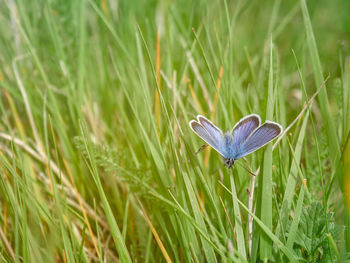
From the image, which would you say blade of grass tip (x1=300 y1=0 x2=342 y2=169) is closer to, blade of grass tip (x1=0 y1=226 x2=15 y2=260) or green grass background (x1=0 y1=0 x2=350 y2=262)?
green grass background (x1=0 y1=0 x2=350 y2=262)

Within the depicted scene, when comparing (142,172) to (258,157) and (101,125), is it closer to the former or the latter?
(258,157)

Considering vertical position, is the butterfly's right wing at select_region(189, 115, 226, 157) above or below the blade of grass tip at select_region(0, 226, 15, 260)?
above

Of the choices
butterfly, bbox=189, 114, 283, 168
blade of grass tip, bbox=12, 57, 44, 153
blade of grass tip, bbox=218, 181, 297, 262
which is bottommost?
blade of grass tip, bbox=218, 181, 297, 262

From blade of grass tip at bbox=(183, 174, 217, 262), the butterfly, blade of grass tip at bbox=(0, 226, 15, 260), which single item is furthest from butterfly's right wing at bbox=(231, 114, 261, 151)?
blade of grass tip at bbox=(0, 226, 15, 260)

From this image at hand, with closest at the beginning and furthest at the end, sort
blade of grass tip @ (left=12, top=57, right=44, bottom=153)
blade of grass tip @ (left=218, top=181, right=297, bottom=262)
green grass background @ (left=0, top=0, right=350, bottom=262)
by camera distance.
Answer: blade of grass tip @ (left=218, top=181, right=297, bottom=262) < green grass background @ (left=0, top=0, right=350, bottom=262) < blade of grass tip @ (left=12, top=57, right=44, bottom=153)

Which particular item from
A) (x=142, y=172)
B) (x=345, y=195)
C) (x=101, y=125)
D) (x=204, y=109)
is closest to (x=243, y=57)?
(x=204, y=109)

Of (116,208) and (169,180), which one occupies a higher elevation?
(169,180)


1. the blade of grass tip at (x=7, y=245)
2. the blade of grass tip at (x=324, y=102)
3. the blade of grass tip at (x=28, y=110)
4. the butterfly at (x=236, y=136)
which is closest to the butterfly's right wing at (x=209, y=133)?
the butterfly at (x=236, y=136)
